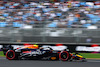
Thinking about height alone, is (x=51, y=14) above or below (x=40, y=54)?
above

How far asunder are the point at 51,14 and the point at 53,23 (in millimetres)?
1065

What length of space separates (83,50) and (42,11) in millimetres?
3221

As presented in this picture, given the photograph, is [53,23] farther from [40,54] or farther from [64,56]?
[64,56]

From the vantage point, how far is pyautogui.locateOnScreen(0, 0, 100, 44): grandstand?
34.2 feet

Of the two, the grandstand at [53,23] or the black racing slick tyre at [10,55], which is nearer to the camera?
the black racing slick tyre at [10,55]

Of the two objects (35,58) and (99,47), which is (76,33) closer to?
(99,47)

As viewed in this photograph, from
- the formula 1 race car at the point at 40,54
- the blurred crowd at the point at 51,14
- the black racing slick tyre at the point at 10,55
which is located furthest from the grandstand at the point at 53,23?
the black racing slick tyre at the point at 10,55

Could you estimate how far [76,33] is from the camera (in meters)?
10.4

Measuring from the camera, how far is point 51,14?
38.1 feet

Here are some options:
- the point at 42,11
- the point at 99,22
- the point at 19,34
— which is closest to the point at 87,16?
the point at 99,22

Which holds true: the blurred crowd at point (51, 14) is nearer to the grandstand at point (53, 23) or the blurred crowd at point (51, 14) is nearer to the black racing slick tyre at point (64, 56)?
the grandstand at point (53, 23)

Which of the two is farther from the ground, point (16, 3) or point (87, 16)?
point (16, 3)

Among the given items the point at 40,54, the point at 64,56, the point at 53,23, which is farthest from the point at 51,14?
the point at 64,56

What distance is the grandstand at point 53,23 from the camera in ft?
34.2
